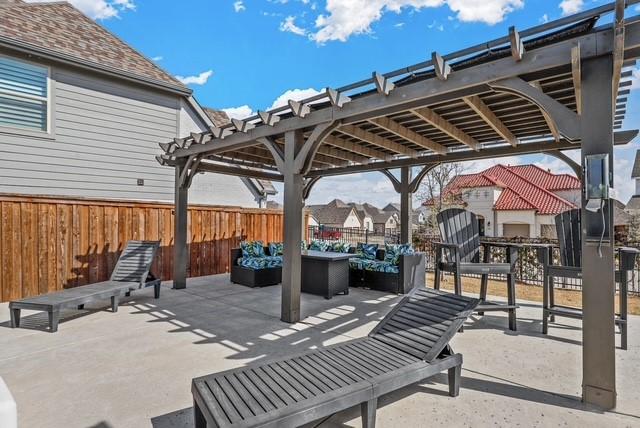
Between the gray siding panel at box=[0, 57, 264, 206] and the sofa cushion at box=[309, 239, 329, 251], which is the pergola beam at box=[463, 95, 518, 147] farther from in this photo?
the gray siding panel at box=[0, 57, 264, 206]

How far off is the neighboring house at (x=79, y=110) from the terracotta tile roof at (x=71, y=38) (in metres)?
0.03

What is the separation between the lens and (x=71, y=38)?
25.9 ft

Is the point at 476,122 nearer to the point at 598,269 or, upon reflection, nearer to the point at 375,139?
the point at 375,139

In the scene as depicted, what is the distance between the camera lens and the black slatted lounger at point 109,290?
425cm

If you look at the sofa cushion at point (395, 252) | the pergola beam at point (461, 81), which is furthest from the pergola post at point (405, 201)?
the pergola beam at point (461, 81)

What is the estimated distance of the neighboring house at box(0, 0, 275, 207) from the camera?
6.71 metres

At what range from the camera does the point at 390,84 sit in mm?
3715

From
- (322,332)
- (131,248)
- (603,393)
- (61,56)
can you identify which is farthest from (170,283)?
(603,393)

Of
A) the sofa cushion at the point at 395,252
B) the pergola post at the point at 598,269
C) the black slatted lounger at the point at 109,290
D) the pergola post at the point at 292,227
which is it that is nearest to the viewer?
the pergola post at the point at 598,269

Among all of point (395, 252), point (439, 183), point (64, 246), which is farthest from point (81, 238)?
point (439, 183)

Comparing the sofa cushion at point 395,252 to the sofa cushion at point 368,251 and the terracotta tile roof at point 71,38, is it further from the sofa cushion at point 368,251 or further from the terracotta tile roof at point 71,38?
the terracotta tile roof at point 71,38

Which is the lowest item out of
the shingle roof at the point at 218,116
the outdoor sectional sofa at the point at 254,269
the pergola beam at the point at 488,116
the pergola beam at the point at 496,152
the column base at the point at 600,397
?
the column base at the point at 600,397

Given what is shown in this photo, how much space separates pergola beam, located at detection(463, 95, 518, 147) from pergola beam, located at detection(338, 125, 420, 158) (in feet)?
5.37

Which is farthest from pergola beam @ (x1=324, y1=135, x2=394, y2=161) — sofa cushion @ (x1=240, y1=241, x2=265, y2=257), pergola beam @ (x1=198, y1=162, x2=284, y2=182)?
sofa cushion @ (x1=240, y1=241, x2=265, y2=257)
